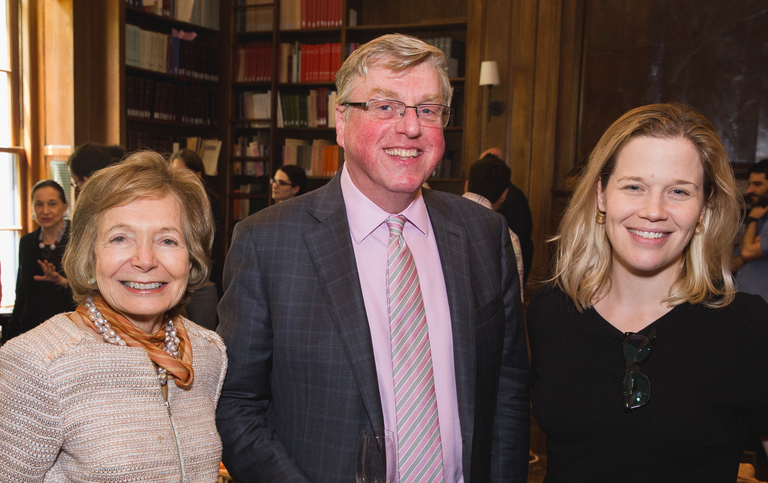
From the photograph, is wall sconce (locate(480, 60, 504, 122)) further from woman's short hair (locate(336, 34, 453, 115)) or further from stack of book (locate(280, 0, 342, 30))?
woman's short hair (locate(336, 34, 453, 115))

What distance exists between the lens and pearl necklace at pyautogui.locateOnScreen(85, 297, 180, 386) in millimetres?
1322

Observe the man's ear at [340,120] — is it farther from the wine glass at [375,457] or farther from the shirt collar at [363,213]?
the wine glass at [375,457]

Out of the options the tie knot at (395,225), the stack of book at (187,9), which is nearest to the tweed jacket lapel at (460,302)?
the tie knot at (395,225)

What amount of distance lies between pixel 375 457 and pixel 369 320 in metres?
0.41

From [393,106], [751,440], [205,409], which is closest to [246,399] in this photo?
[205,409]

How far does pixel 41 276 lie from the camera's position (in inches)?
124

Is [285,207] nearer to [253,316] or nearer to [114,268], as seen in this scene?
[253,316]

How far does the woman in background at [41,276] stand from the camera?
3.12 meters

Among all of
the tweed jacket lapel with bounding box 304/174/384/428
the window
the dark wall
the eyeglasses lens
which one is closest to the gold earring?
the eyeglasses lens

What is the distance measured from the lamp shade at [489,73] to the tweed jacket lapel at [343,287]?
185 inches

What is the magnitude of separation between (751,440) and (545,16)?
407cm

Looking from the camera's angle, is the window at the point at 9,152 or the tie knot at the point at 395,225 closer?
the tie knot at the point at 395,225

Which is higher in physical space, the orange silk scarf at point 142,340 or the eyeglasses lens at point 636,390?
the orange silk scarf at point 142,340

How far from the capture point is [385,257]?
162 centimetres
